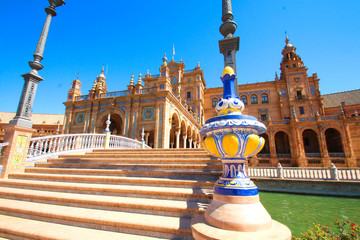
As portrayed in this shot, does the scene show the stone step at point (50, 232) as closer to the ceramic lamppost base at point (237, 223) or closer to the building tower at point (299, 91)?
the ceramic lamppost base at point (237, 223)

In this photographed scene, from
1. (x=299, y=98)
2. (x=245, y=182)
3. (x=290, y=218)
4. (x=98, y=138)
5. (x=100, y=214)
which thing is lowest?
(x=290, y=218)

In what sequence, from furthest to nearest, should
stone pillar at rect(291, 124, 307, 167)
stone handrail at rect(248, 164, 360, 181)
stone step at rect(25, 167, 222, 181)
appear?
stone pillar at rect(291, 124, 307, 167), stone handrail at rect(248, 164, 360, 181), stone step at rect(25, 167, 222, 181)

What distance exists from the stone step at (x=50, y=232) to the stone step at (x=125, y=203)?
1.72ft

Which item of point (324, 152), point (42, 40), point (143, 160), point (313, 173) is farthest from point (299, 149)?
point (42, 40)

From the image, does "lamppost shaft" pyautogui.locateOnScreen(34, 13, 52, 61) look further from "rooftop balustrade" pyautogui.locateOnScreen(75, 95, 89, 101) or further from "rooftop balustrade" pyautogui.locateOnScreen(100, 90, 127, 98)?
"rooftop balustrade" pyautogui.locateOnScreen(75, 95, 89, 101)

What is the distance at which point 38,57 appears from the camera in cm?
645

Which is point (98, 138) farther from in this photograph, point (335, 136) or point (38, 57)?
point (335, 136)

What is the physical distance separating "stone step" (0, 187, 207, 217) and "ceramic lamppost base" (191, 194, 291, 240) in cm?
93

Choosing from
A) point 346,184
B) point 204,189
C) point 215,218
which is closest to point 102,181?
point 204,189

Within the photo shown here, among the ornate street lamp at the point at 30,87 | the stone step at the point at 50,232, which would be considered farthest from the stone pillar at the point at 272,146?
the ornate street lamp at the point at 30,87

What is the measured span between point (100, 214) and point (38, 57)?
6833 mm

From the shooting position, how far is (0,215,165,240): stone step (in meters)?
2.50

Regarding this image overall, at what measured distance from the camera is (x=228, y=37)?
354 centimetres

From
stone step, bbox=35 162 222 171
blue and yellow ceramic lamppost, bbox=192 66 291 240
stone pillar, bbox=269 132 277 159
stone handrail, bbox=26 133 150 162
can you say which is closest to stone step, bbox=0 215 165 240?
blue and yellow ceramic lamppost, bbox=192 66 291 240
